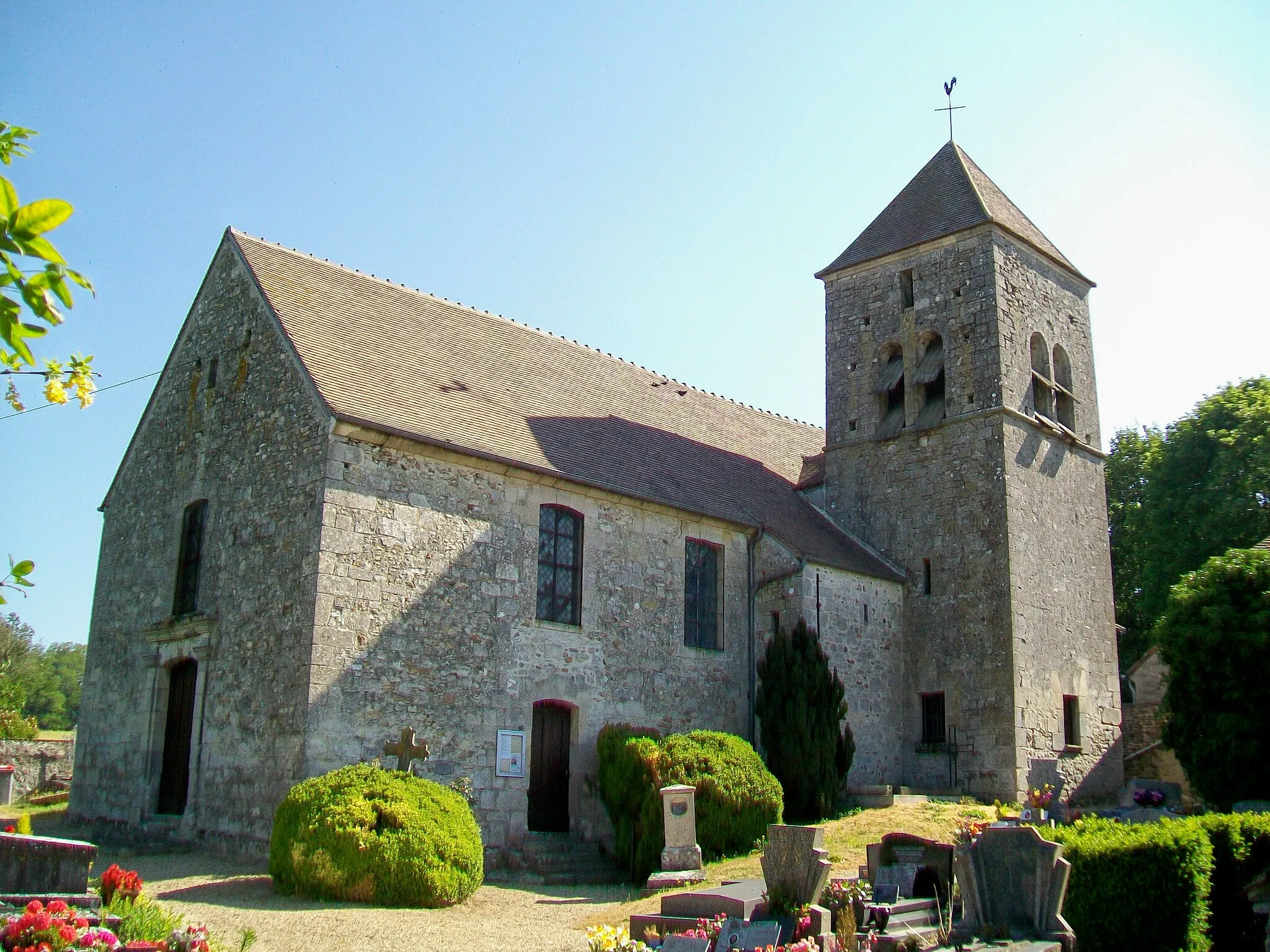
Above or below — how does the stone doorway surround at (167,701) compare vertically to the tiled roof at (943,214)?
below

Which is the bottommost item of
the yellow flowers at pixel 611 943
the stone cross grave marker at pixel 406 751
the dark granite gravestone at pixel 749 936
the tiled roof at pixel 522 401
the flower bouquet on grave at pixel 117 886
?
the dark granite gravestone at pixel 749 936

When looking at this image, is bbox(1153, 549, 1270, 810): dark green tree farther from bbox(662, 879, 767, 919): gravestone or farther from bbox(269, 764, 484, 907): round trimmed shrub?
bbox(269, 764, 484, 907): round trimmed shrub

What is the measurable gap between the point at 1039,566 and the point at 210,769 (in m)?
15.1

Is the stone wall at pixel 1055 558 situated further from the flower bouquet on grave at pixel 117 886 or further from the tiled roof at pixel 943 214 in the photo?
the flower bouquet on grave at pixel 117 886

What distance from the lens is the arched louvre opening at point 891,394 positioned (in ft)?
77.5

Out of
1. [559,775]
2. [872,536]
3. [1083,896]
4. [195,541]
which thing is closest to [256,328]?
[195,541]

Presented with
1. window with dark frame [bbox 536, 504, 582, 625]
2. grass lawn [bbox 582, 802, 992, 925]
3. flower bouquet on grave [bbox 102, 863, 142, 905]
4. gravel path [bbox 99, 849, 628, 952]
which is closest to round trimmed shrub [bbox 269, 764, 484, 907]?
gravel path [bbox 99, 849, 628, 952]

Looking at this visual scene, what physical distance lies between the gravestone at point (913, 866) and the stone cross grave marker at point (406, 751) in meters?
5.58

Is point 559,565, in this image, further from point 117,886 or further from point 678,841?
point 117,886

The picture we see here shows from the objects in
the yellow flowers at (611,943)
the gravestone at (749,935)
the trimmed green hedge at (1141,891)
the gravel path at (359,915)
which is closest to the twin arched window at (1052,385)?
the trimmed green hedge at (1141,891)

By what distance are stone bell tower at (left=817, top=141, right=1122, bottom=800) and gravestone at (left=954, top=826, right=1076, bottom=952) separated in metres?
10.7

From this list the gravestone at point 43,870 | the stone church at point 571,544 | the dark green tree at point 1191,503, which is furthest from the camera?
the dark green tree at point 1191,503

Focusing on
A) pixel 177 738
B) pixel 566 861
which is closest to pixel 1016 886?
pixel 566 861

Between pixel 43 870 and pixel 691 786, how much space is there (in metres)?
9.13
